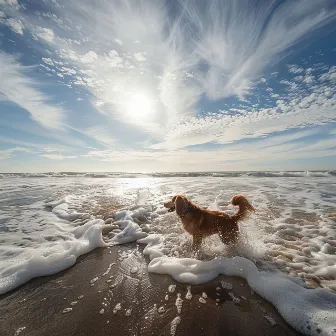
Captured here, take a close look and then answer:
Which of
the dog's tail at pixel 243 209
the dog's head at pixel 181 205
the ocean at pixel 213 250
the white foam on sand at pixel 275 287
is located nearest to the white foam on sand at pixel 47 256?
the ocean at pixel 213 250

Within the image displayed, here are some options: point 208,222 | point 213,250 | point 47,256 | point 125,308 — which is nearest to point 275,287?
point 213,250

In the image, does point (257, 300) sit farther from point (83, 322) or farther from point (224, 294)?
point (83, 322)

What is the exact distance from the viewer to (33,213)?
22.3 ft

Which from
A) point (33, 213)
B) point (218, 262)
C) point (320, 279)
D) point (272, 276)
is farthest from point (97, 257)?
point (33, 213)

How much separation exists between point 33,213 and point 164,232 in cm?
478

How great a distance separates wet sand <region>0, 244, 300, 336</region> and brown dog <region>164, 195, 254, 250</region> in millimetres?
1119

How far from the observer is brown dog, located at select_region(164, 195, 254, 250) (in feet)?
13.9

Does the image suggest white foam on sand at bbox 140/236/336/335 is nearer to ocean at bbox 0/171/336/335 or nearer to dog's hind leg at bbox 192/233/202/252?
ocean at bbox 0/171/336/335

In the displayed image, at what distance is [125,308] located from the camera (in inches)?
98.9

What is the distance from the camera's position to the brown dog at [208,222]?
13.9 feet

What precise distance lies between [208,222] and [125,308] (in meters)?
2.32

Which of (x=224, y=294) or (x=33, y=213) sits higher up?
(x=33, y=213)

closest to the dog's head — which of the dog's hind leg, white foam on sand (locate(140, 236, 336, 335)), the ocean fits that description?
the dog's hind leg

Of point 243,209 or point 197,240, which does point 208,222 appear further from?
point 243,209
